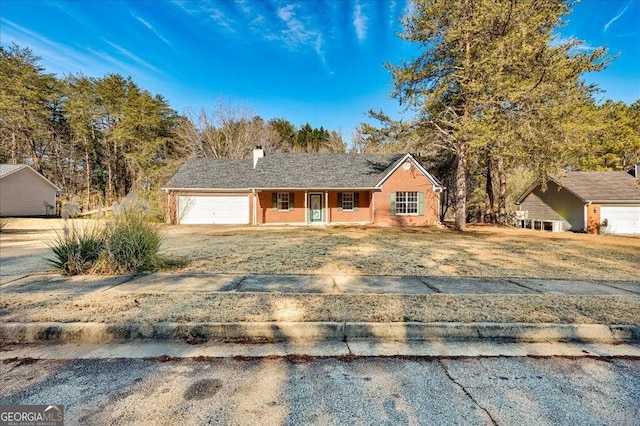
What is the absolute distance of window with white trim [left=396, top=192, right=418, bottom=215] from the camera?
70.3ft

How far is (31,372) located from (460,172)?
19.1 m

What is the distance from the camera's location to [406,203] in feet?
70.5

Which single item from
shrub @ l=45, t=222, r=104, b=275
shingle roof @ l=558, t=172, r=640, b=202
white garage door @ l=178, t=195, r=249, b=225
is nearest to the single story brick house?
white garage door @ l=178, t=195, r=249, b=225

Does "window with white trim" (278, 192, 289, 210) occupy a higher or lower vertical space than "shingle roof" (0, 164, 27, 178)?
lower

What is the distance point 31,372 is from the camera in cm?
284

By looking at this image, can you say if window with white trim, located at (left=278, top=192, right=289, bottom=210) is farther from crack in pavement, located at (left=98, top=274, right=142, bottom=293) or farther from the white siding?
the white siding

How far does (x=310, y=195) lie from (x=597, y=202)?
716 inches

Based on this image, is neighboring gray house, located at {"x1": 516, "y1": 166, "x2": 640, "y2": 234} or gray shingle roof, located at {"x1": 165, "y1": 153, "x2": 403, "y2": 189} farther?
gray shingle roof, located at {"x1": 165, "y1": 153, "x2": 403, "y2": 189}

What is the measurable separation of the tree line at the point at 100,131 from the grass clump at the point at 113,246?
27.1m

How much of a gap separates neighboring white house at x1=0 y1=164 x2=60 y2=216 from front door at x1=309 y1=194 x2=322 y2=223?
2354 centimetres

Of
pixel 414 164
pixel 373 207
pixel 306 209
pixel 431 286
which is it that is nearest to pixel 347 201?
pixel 373 207

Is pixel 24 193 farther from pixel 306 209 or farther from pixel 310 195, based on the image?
pixel 310 195

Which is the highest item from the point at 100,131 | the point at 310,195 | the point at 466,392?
the point at 100,131

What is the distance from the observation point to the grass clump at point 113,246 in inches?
246
